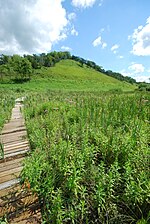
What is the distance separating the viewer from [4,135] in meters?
6.14

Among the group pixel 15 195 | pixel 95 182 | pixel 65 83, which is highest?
pixel 65 83

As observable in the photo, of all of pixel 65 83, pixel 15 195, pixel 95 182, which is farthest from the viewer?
pixel 65 83

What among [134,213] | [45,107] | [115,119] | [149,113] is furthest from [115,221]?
[45,107]

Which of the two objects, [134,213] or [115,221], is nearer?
[115,221]

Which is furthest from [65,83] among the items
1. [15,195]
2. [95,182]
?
[95,182]

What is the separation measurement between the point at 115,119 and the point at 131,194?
3221 millimetres

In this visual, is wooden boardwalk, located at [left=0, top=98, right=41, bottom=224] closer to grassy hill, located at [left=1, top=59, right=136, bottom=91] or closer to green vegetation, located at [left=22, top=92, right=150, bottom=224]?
green vegetation, located at [left=22, top=92, right=150, bottom=224]

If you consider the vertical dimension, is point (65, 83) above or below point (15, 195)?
above

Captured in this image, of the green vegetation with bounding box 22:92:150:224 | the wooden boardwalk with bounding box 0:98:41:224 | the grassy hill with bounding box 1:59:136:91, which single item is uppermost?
the grassy hill with bounding box 1:59:136:91

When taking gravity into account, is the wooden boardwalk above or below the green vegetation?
below

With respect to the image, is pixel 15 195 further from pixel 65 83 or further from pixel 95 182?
pixel 65 83

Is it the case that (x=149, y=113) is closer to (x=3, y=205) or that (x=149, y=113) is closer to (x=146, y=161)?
(x=146, y=161)

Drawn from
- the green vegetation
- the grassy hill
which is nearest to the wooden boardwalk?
the green vegetation

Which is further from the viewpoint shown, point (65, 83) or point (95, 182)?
point (65, 83)
